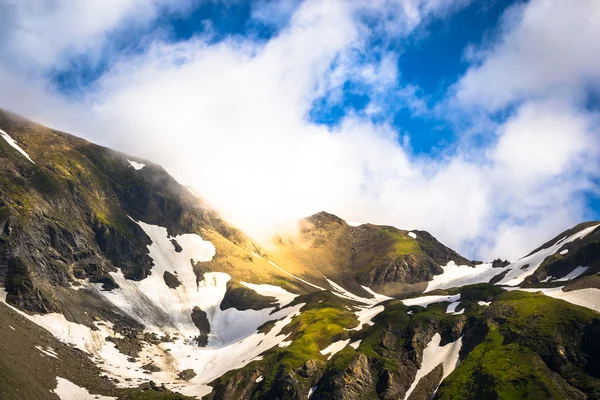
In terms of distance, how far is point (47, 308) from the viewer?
490 ft

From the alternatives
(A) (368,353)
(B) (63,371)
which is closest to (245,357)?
(A) (368,353)

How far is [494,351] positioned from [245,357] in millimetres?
77233

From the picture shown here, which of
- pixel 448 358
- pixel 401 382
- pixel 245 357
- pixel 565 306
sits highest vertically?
pixel 565 306

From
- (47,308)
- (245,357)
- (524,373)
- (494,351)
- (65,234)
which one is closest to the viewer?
(524,373)

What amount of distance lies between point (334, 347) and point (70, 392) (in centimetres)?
6972

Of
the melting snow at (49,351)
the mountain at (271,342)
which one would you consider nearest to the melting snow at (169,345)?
Answer: the mountain at (271,342)

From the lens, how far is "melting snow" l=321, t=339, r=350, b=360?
14125 cm

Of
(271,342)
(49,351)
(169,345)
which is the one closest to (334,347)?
(271,342)

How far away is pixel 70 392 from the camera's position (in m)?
112

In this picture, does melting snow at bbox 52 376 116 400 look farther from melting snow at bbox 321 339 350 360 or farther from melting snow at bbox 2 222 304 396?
melting snow at bbox 321 339 350 360

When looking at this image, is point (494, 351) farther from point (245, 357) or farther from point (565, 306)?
point (245, 357)

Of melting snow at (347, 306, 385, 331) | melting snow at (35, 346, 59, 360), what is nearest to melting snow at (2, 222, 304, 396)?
melting snow at (35, 346, 59, 360)

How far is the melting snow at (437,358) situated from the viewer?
120 metres

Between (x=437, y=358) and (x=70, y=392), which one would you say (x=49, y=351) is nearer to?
(x=70, y=392)
